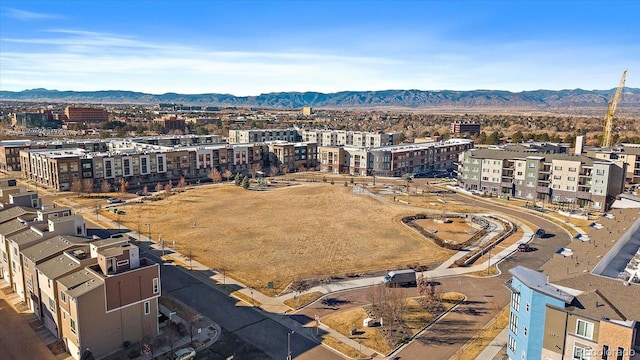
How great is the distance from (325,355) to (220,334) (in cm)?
918

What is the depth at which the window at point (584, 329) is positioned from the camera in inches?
979

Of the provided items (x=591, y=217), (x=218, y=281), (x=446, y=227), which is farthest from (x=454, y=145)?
(x=218, y=281)

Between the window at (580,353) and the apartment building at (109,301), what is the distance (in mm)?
29670

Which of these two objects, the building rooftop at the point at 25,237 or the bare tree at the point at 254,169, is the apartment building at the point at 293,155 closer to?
the bare tree at the point at 254,169

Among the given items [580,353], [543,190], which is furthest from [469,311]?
[543,190]

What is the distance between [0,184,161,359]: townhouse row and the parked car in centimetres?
347

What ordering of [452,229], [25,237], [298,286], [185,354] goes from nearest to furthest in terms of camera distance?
1. [185,354]
2. [25,237]
3. [298,286]
4. [452,229]

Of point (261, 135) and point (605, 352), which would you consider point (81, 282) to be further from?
point (261, 135)

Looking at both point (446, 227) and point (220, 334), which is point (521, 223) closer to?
point (446, 227)

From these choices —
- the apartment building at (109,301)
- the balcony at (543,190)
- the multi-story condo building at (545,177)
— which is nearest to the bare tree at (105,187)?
the apartment building at (109,301)

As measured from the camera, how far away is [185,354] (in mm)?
32656

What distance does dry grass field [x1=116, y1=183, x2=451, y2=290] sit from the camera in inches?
2055

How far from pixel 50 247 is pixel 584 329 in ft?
136

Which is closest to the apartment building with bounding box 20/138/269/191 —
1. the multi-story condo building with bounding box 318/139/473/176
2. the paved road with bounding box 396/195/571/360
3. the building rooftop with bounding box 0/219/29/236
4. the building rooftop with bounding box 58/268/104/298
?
the multi-story condo building with bounding box 318/139/473/176
